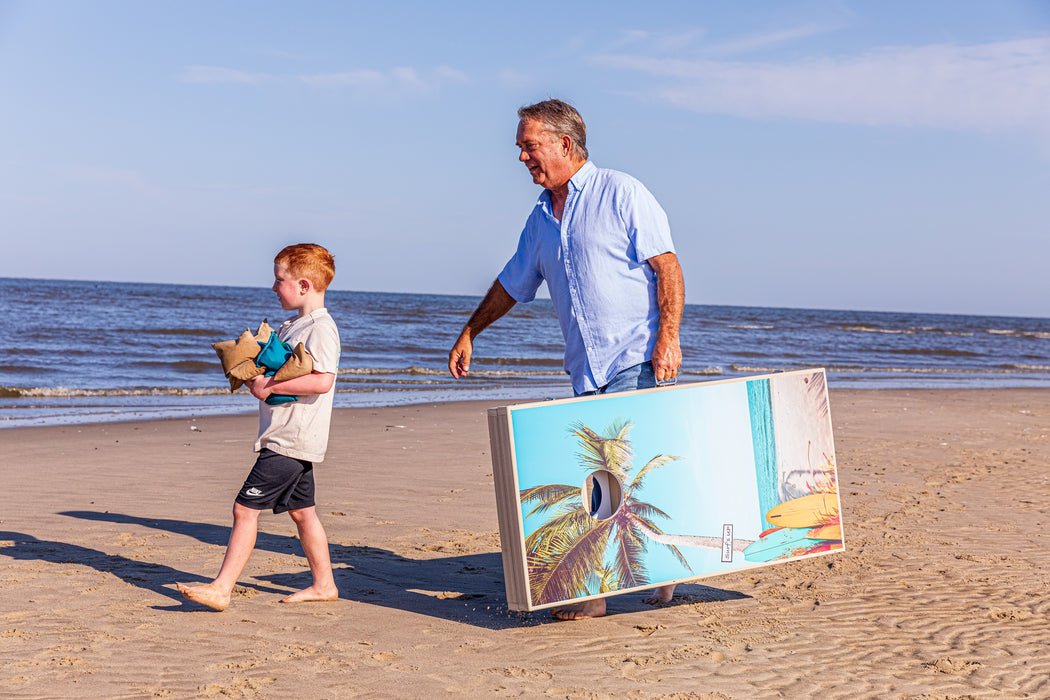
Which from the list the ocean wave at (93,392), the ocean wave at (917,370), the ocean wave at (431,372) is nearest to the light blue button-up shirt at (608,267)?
the ocean wave at (93,392)

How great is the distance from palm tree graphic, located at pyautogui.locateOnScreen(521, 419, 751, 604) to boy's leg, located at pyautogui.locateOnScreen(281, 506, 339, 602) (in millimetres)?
971

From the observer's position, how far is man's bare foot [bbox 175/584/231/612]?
338 cm

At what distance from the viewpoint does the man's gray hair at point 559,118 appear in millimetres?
3492

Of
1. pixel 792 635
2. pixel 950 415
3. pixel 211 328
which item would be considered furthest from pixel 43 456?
pixel 211 328

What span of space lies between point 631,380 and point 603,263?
1.52 feet

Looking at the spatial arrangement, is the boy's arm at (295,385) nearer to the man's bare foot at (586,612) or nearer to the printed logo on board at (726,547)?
the man's bare foot at (586,612)

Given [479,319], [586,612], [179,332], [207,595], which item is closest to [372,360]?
[179,332]

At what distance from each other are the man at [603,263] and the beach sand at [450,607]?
0.56 metres

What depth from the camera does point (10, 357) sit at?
16.2m

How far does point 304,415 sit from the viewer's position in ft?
11.6

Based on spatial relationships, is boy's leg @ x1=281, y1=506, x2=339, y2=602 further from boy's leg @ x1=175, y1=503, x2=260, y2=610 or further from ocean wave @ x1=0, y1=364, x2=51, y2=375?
ocean wave @ x1=0, y1=364, x2=51, y2=375

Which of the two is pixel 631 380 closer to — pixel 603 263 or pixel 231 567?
pixel 603 263

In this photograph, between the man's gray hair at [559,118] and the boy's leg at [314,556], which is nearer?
the man's gray hair at [559,118]

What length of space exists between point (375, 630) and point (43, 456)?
5.12 meters
